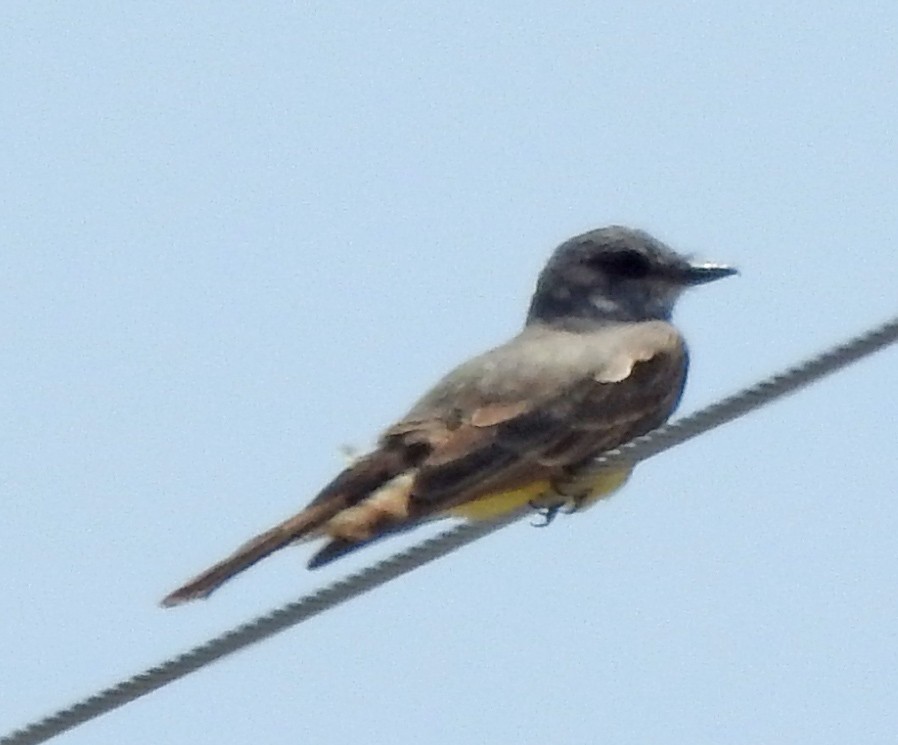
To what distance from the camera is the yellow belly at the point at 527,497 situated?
8.52 metres

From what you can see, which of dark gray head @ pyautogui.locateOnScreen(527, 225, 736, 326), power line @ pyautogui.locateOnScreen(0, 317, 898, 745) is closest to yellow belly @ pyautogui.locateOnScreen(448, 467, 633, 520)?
dark gray head @ pyautogui.locateOnScreen(527, 225, 736, 326)

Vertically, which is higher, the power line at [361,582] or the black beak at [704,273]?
the black beak at [704,273]

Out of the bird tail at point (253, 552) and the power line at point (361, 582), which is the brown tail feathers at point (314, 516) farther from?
the power line at point (361, 582)

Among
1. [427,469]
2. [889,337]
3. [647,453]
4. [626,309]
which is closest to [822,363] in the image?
[889,337]

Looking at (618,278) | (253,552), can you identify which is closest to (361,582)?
(253,552)

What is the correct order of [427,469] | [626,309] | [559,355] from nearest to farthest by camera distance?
[427,469], [559,355], [626,309]

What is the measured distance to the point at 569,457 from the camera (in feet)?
28.3

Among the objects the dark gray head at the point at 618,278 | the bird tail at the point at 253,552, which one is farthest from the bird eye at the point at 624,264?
the bird tail at the point at 253,552

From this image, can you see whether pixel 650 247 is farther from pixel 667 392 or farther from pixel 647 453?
pixel 647 453

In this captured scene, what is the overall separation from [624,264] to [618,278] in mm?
66

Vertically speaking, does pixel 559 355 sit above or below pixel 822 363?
above

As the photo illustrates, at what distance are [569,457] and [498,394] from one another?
39 centimetres

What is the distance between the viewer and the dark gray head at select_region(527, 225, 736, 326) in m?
10.0

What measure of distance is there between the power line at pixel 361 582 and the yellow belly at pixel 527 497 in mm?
1991
